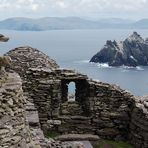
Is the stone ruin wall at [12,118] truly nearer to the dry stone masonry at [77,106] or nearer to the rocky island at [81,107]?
the rocky island at [81,107]

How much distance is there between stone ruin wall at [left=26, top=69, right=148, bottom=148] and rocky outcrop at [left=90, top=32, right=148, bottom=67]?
13735 centimetres

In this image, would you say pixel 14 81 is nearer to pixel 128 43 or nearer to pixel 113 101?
pixel 113 101

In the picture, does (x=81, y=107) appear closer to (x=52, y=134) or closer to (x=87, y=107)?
(x=87, y=107)

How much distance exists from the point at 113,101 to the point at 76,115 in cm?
193

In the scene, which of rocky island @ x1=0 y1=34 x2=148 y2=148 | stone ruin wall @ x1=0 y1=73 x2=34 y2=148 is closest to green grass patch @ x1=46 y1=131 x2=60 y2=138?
rocky island @ x1=0 y1=34 x2=148 y2=148

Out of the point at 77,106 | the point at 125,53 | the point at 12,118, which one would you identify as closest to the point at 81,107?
the point at 77,106

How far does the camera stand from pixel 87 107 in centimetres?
2430

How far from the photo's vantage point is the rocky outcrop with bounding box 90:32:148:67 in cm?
16425

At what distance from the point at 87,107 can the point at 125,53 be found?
466ft

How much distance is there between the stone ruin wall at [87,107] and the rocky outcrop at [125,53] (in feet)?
451

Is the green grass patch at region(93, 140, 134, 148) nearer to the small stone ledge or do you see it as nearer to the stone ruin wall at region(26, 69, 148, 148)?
the small stone ledge

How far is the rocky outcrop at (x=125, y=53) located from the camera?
164 metres

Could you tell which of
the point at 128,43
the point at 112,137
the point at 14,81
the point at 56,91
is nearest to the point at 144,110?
the point at 112,137

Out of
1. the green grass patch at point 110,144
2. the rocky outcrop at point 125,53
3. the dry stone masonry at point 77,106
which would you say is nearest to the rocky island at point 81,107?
the dry stone masonry at point 77,106
